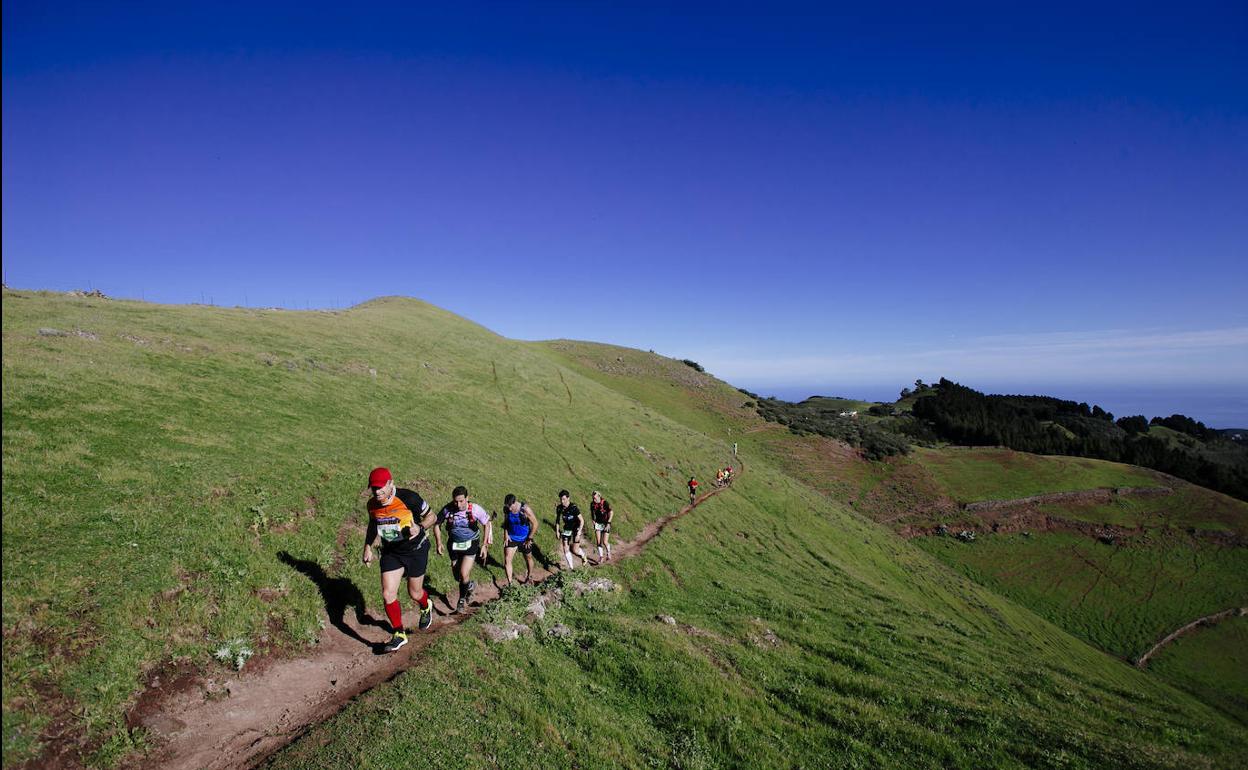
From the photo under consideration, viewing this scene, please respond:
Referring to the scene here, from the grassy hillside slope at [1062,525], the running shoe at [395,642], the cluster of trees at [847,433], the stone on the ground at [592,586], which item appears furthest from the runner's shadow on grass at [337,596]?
the cluster of trees at [847,433]

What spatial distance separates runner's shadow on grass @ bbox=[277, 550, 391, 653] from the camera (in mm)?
13039

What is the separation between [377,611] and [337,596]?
117cm

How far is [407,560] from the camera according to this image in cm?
1197

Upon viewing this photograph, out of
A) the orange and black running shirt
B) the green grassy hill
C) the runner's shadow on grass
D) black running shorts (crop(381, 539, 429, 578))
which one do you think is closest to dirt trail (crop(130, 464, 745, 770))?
the runner's shadow on grass

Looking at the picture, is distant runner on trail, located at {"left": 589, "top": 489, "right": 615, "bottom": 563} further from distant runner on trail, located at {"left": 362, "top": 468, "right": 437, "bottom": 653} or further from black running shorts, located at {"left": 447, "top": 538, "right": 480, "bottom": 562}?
distant runner on trail, located at {"left": 362, "top": 468, "right": 437, "bottom": 653}

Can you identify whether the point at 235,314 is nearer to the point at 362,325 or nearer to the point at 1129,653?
the point at 362,325

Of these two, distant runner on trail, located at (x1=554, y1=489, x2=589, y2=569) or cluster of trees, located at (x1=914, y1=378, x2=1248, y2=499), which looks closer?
distant runner on trail, located at (x1=554, y1=489, x2=589, y2=569)

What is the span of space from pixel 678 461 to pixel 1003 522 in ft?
171

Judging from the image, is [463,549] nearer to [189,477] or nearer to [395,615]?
[395,615]

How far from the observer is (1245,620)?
52594mm

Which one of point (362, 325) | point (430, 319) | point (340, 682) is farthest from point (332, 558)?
point (430, 319)

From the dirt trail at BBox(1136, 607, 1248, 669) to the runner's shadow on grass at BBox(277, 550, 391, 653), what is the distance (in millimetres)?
65613

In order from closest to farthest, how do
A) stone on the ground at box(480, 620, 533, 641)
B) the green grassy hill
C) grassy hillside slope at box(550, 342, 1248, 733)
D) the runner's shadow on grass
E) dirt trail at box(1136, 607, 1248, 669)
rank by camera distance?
the green grassy hill, stone on the ground at box(480, 620, 533, 641), the runner's shadow on grass, dirt trail at box(1136, 607, 1248, 669), grassy hillside slope at box(550, 342, 1248, 733)

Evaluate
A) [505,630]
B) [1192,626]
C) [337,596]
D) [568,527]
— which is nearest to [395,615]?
[505,630]
